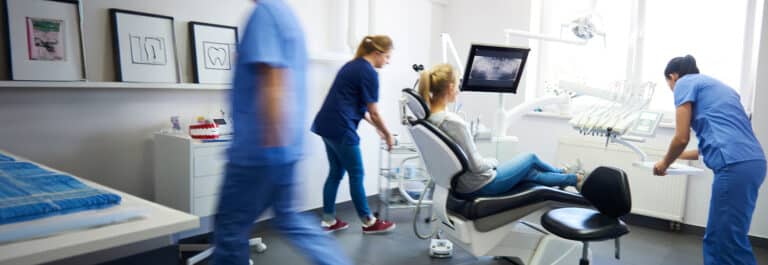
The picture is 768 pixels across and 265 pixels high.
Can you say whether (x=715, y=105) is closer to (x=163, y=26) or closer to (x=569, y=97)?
(x=569, y=97)

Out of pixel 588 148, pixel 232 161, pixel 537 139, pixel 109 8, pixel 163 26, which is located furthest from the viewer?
pixel 537 139

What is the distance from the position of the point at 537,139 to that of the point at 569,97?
1.13 m

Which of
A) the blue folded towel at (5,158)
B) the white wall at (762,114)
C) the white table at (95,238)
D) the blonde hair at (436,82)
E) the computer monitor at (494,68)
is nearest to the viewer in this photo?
the white table at (95,238)

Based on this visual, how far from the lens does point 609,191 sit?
208 cm

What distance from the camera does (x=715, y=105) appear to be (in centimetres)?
243

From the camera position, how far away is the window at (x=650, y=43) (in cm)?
363

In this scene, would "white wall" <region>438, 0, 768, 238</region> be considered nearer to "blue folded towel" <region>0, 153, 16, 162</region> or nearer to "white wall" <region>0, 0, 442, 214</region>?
"white wall" <region>0, 0, 442, 214</region>

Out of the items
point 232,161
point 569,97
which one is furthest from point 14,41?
point 569,97

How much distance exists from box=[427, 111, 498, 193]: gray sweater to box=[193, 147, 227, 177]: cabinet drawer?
3.64ft

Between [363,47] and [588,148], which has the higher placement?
[363,47]

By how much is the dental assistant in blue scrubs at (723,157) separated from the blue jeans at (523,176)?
19.1 inches

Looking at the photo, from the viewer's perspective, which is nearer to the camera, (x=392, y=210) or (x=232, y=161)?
(x=232, y=161)

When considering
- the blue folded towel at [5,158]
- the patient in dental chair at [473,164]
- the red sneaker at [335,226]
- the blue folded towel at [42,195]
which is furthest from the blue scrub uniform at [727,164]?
the blue folded towel at [5,158]

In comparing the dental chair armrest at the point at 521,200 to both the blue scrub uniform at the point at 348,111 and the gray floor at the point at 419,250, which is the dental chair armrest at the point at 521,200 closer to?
the gray floor at the point at 419,250
